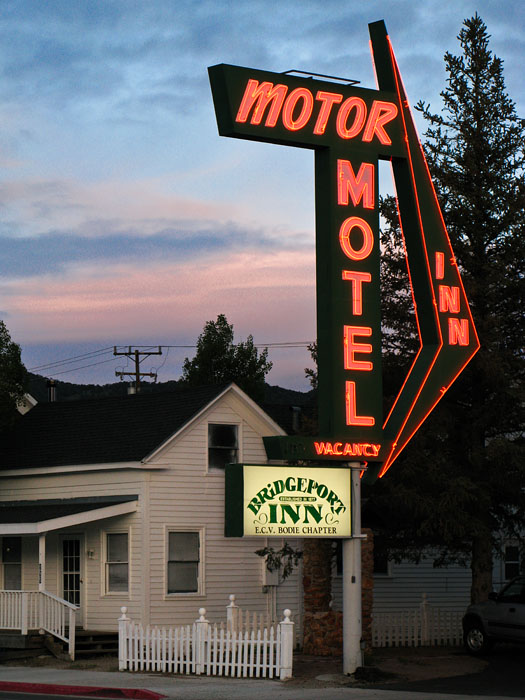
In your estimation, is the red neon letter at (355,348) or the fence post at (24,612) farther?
the fence post at (24,612)

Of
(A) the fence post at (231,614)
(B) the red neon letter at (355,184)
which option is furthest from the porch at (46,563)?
(B) the red neon letter at (355,184)

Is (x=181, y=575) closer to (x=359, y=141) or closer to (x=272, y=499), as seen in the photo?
(x=272, y=499)

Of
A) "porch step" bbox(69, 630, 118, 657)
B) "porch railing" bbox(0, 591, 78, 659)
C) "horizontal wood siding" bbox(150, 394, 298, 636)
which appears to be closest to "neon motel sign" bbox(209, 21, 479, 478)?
"horizontal wood siding" bbox(150, 394, 298, 636)

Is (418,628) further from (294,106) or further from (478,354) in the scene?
(294,106)

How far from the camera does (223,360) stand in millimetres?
52625

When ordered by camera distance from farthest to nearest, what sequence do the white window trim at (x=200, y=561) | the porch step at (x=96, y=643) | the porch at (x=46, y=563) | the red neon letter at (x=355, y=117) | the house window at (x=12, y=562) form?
the house window at (x=12, y=562)
the white window trim at (x=200, y=561)
the porch step at (x=96, y=643)
the porch at (x=46, y=563)
the red neon letter at (x=355, y=117)

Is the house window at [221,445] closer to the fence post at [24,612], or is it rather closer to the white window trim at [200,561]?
the white window trim at [200,561]

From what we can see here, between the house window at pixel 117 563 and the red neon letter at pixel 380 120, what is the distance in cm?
1159

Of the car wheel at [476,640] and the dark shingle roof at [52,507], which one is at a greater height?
the dark shingle roof at [52,507]

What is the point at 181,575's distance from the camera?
3003cm

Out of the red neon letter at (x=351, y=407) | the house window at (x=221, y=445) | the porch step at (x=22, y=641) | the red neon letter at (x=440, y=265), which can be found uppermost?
the red neon letter at (x=440, y=265)

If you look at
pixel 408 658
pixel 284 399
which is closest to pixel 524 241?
pixel 408 658

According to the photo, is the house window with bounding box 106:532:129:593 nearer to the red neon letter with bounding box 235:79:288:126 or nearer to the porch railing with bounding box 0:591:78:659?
the porch railing with bounding box 0:591:78:659

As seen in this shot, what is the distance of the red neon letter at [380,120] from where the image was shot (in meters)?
24.1
